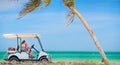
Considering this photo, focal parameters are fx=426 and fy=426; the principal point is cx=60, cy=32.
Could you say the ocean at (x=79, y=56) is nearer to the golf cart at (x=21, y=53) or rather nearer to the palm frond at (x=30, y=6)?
the golf cart at (x=21, y=53)

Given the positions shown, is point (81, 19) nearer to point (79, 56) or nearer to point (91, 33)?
point (91, 33)

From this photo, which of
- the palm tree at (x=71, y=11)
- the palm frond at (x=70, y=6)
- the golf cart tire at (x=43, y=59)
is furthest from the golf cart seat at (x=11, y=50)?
the palm frond at (x=70, y=6)

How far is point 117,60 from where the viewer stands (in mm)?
6152

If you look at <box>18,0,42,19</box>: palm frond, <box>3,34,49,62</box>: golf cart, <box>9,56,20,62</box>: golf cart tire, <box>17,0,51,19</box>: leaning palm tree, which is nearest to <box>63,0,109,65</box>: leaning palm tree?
<box>17,0,51,19</box>: leaning palm tree

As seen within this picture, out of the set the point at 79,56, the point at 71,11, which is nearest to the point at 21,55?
the point at 79,56

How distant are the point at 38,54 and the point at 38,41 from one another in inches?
8.0

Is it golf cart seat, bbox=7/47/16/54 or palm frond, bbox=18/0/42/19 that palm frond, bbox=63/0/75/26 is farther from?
golf cart seat, bbox=7/47/16/54

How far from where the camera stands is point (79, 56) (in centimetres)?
611

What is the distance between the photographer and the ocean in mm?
5996

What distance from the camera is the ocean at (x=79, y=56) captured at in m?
6.00

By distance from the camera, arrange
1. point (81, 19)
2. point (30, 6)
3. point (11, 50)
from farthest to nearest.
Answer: point (11, 50)
point (81, 19)
point (30, 6)

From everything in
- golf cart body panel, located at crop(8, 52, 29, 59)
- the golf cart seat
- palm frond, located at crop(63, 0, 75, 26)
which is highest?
palm frond, located at crop(63, 0, 75, 26)

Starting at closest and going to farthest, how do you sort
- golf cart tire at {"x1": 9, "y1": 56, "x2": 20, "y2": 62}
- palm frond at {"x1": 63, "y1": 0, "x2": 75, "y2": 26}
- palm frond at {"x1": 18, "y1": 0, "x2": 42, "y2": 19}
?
1. palm frond at {"x1": 18, "y1": 0, "x2": 42, "y2": 19}
2. palm frond at {"x1": 63, "y1": 0, "x2": 75, "y2": 26}
3. golf cart tire at {"x1": 9, "y1": 56, "x2": 20, "y2": 62}

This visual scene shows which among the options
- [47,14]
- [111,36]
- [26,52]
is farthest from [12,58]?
[111,36]
